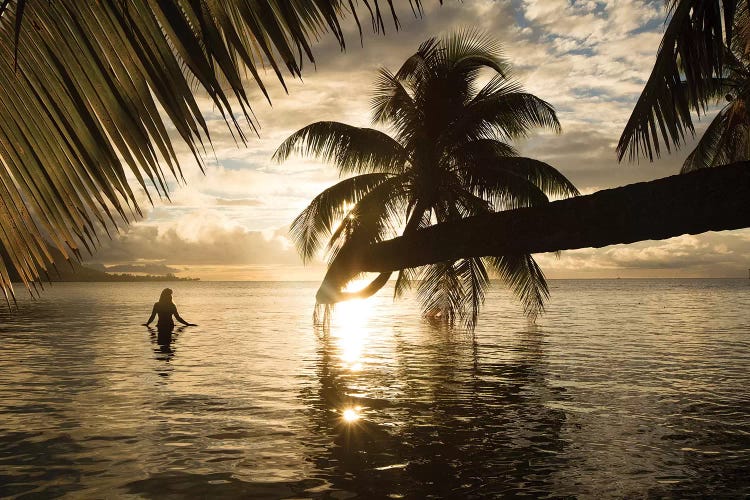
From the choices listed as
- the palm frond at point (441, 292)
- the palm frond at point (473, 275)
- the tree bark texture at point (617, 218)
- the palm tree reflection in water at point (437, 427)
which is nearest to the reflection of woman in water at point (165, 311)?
the palm tree reflection in water at point (437, 427)

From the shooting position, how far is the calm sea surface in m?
7.35

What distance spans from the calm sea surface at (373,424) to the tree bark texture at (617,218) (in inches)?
139

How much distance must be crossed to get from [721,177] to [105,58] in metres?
3.57

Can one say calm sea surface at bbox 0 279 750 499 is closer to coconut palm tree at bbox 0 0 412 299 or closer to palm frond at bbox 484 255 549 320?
palm frond at bbox 484 255 549 320

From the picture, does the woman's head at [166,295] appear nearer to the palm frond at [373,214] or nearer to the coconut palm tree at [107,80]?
the palm frond at [373,214]

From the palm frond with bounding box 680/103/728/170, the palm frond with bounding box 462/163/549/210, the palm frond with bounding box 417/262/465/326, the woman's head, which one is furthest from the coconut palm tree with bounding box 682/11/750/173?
the woman's head

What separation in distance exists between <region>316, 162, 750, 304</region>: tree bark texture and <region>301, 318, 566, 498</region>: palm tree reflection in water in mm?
3551

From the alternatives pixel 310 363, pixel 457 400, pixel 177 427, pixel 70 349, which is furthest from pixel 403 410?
pixel 70 349

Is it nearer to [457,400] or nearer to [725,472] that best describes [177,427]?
[457,400]

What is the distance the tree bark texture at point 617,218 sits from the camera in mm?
3785

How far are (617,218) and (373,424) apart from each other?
7314mm

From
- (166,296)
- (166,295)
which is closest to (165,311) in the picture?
(166,296)

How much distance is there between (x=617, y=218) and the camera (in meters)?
4.05

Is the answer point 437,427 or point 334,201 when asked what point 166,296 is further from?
point 437,427
